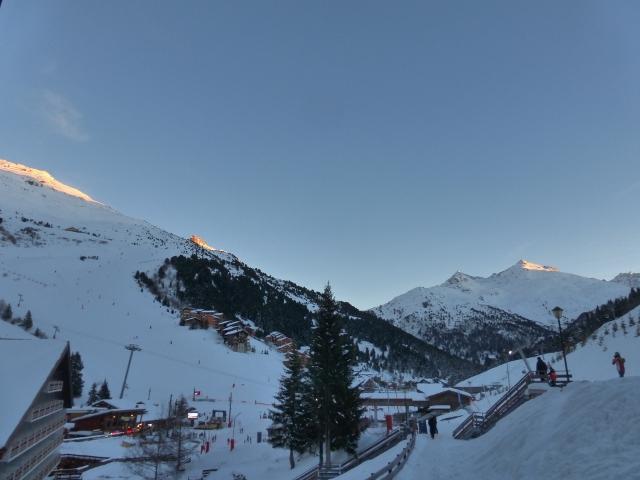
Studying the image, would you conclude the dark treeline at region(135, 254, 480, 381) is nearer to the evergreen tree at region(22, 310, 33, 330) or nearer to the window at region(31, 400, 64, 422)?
the evergreen tree at region(22, 310, 33, 330)

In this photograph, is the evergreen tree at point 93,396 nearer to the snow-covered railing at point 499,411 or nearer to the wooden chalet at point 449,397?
the wooden chalet at point 449,397

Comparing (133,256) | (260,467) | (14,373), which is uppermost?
(133,256)

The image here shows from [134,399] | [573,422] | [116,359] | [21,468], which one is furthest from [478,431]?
[116,359]

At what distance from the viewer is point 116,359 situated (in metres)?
75.1

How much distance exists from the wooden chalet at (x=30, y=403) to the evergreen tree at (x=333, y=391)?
16.1 meters

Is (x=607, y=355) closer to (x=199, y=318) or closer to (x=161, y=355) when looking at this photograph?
(x=161, y=355)

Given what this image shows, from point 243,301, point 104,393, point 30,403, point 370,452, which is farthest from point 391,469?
point 243,301

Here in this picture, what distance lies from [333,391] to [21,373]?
18.2 meters

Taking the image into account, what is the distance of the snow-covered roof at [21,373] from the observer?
1936 cm

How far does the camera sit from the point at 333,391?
28.4 meters

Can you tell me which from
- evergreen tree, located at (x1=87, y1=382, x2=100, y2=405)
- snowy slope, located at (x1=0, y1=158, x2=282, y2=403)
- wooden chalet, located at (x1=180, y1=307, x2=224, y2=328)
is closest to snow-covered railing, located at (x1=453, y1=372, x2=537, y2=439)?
evergreen tree, located at (x1=87, y1=382, x2=100, y2=405)

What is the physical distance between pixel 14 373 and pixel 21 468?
5.31 m

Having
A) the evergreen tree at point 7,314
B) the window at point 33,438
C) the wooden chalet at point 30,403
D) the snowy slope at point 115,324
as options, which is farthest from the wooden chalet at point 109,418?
the evergreen tree at point 7,314

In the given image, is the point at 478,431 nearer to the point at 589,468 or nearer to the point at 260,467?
the point at 589,468
